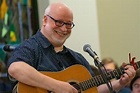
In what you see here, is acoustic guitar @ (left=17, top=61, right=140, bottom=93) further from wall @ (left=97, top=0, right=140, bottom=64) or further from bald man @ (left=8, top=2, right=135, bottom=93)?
wall @ (left=97, top=0, right=140, bottom=64)

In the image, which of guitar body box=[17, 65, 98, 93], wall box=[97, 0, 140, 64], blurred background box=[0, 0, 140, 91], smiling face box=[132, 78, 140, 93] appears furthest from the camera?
wall box=[97, 0, 140, 64]

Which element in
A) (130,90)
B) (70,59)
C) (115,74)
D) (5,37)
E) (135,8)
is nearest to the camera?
(115,74)

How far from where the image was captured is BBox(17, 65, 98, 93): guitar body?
71.5 inches

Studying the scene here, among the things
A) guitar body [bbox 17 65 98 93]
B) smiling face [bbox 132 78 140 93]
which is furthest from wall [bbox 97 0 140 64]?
guitar body [bbox 17 65 98 93]

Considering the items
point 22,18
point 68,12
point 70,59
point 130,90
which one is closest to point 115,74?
point 70,59

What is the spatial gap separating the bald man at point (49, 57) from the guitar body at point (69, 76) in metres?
0.03

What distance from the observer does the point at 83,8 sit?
3.30m

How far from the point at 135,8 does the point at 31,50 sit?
7.68 ft

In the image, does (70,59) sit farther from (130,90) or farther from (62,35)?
(130,90)

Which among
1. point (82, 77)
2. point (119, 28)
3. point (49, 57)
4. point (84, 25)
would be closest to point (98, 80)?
point (82, 77)

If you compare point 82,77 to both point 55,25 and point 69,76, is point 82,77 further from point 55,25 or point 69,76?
point 55,25

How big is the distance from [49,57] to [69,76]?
0.16 metres

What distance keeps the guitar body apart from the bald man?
1.0 inches

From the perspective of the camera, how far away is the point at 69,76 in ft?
6.47
